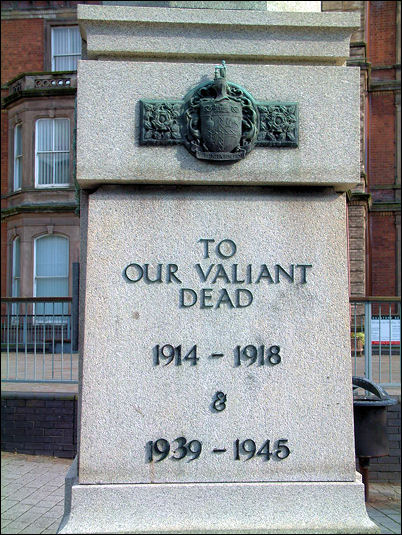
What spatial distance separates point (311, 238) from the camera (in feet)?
10.5

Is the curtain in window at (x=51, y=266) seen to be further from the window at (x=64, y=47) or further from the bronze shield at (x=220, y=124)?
the bronze shield at (x=220, y=124)

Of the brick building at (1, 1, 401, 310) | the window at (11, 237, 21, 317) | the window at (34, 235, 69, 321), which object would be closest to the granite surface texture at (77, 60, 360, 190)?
the brick building at (1, 1, 401, 310)

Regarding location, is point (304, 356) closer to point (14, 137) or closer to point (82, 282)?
point (82, 282)

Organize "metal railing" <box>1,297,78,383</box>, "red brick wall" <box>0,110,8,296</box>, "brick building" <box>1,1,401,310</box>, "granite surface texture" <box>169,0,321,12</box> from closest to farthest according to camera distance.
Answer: "granite surface texture" <box>169,0,321,12</box> < "metal railing" <box>1,297,78,383</box> < "brick building" <box>1,1,401,310</box> < "red brick wall" <box>0,110,8,296</box>

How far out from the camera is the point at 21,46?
23938 mm

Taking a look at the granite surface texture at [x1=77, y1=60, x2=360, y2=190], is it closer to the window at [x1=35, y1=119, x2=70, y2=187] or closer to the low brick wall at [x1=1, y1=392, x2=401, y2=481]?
the low brick wall at [x1=1, y1=392, x2=401, y2=481]

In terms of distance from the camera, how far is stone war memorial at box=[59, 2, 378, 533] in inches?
120

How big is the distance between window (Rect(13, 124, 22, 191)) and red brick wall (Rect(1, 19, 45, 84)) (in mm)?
2516

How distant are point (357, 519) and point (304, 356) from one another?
0.83m

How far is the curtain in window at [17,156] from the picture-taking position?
75.3 feet

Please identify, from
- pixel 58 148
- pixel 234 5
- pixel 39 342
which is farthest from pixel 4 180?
pixel 234 5

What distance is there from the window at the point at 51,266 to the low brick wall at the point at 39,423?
14.0 metres

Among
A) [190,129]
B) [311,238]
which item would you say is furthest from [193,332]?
[190,129]

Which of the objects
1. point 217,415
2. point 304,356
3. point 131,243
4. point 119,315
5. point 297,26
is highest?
point 297,26
